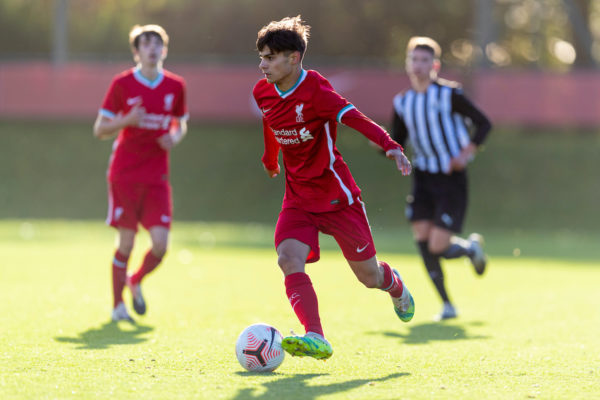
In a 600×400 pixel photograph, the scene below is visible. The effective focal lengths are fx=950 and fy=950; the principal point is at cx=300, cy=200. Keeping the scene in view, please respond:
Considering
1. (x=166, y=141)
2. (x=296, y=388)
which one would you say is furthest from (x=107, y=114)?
(x=296, y=388)

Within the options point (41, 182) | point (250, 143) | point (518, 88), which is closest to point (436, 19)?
point (518, 88)

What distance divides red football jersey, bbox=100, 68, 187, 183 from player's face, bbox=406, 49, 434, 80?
2039 mm

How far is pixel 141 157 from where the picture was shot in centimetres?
754

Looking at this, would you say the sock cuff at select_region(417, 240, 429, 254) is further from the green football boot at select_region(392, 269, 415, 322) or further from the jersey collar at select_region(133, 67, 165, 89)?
the jersey collar at select_region(133, 67, 165, 89)

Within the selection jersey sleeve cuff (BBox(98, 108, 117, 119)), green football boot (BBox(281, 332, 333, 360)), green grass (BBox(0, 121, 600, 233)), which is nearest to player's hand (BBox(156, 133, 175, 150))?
jersey sleeve cuff (BBox(98, 108, 117, 119))

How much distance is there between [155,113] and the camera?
7.55m

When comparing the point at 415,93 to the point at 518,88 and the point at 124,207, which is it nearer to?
the point at 124,207

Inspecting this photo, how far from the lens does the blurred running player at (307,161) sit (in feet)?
17.7

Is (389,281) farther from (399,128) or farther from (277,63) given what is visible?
(399,128)

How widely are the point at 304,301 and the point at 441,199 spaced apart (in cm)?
318

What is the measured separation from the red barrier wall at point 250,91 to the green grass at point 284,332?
1141cm

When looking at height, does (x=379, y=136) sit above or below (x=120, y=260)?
above

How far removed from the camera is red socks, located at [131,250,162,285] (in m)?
7.65

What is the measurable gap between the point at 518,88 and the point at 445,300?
56.3 feet
